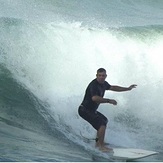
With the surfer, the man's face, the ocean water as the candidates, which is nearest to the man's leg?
the surfer

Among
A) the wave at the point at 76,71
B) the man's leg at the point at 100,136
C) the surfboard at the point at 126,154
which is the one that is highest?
the wave at the point at 76,71

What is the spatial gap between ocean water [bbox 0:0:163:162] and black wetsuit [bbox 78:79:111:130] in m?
0.42

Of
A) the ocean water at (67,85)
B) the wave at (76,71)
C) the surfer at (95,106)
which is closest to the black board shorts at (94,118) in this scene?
the surfer at (95,106)

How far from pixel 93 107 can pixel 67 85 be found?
10.7ft

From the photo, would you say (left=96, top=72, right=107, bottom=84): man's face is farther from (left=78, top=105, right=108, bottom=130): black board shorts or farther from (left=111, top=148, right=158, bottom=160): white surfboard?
(left=111, top=148, right=158, bottom=160): white surfboard

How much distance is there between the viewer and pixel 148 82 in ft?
39.1

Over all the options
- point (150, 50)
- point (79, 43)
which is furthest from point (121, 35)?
point (79, 43)

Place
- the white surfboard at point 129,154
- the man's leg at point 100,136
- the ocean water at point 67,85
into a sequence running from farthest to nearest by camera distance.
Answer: the ocean water at point 67,85, the man's leg at point 100,136, the white surfboard at point 129,154

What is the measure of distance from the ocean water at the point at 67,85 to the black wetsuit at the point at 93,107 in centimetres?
42

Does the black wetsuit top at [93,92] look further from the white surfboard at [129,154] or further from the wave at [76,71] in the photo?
the white surfboard at [129,154]

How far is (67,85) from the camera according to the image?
37.2ft

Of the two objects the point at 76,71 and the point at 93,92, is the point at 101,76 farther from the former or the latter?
the point at 76,71

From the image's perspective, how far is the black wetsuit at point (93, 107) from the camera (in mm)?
7996

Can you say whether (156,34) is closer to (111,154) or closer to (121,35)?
(121,35)
